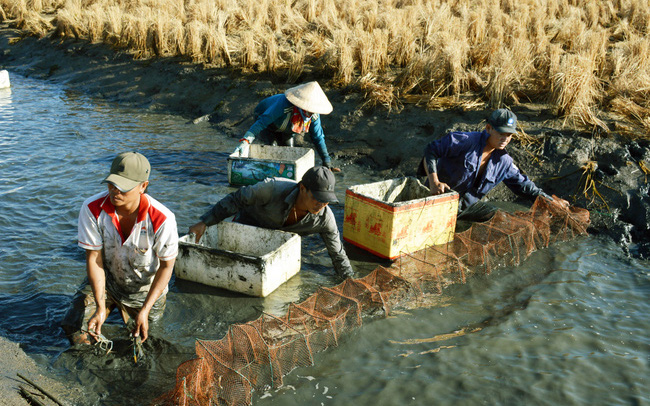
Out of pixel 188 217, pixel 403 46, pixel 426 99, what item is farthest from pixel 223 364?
pixel 403 46

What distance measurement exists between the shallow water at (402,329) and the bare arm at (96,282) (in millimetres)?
539

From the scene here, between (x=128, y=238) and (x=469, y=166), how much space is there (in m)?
4.26

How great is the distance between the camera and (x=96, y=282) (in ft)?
12.0

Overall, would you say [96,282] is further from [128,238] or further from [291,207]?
[291,207]

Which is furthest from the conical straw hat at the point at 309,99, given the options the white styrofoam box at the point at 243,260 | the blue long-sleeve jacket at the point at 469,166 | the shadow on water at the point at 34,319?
the shadow on water at the point at 34,319

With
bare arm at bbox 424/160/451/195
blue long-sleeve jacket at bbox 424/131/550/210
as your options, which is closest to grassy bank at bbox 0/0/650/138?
blue long-sleeve jacket at bbox 424/131/550/210

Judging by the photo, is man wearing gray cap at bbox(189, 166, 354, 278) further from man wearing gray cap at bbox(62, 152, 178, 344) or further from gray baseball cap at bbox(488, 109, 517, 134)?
gray baseball cap at bbox(488, 109, 517, 134)

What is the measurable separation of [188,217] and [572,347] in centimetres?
478

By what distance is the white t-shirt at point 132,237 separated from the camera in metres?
3.60

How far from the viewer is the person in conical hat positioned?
7.25m

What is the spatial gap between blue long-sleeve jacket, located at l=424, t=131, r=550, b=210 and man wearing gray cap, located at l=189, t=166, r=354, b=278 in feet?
6.19

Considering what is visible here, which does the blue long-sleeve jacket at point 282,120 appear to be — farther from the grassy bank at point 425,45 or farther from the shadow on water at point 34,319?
the shadow on water at point 34,319

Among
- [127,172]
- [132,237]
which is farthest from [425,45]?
[127,172]

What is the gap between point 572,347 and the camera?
4.73 metres
